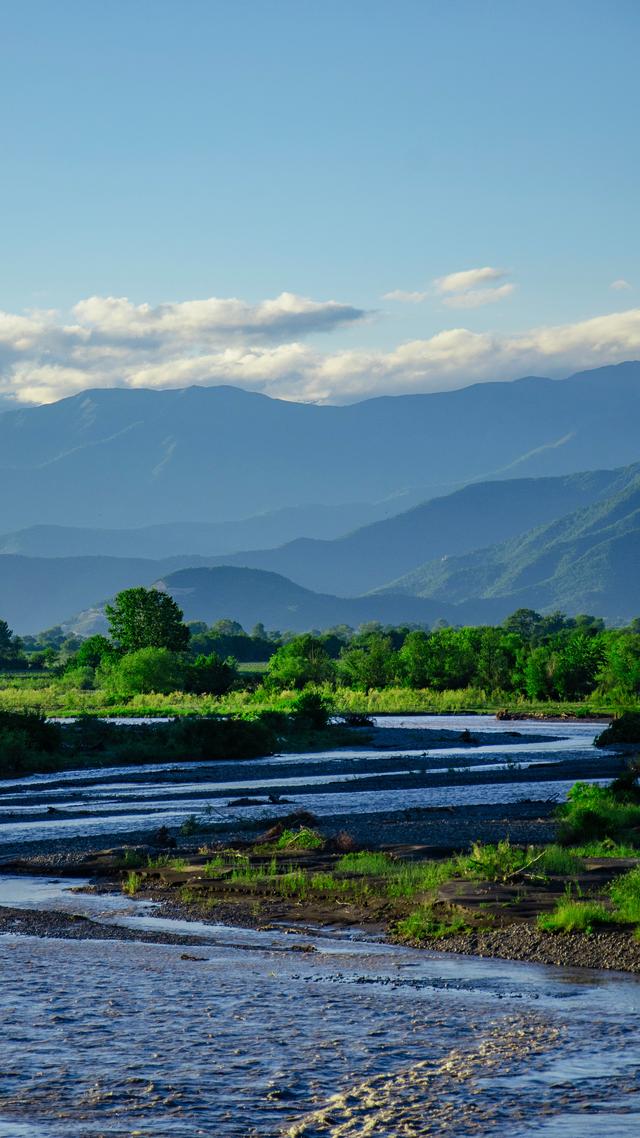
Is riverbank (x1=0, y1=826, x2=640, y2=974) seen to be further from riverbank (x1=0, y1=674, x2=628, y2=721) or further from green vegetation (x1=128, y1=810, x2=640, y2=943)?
riverbank (x1=0, y1=674, x2=628, y2=721)

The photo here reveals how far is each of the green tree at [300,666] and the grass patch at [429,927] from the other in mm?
91881

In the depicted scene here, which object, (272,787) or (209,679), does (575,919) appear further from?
(209,679)

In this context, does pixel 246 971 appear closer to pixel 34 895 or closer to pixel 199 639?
pixel 34 895

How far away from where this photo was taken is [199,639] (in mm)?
187250

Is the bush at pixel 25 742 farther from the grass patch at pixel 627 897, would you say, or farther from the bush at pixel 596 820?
the grass patch at pixel 627 897

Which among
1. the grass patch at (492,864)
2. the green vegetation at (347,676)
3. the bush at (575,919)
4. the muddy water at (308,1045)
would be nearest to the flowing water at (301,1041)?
the muddy water at (308,1045)

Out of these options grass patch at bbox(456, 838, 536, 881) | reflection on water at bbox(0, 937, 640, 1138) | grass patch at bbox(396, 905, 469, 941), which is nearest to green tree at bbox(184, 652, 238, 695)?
grass patch at bbox(456, 838, 536, 881)

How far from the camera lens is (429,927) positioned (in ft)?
67.8

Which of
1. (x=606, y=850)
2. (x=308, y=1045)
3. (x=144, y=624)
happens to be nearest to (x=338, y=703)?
(x=144, y=624)

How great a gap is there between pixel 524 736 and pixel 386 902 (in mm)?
54680

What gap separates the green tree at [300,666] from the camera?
4643 inches

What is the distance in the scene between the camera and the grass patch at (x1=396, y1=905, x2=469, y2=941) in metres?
20.4

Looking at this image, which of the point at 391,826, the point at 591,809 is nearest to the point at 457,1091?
the point at 591,809

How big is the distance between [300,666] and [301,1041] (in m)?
107
